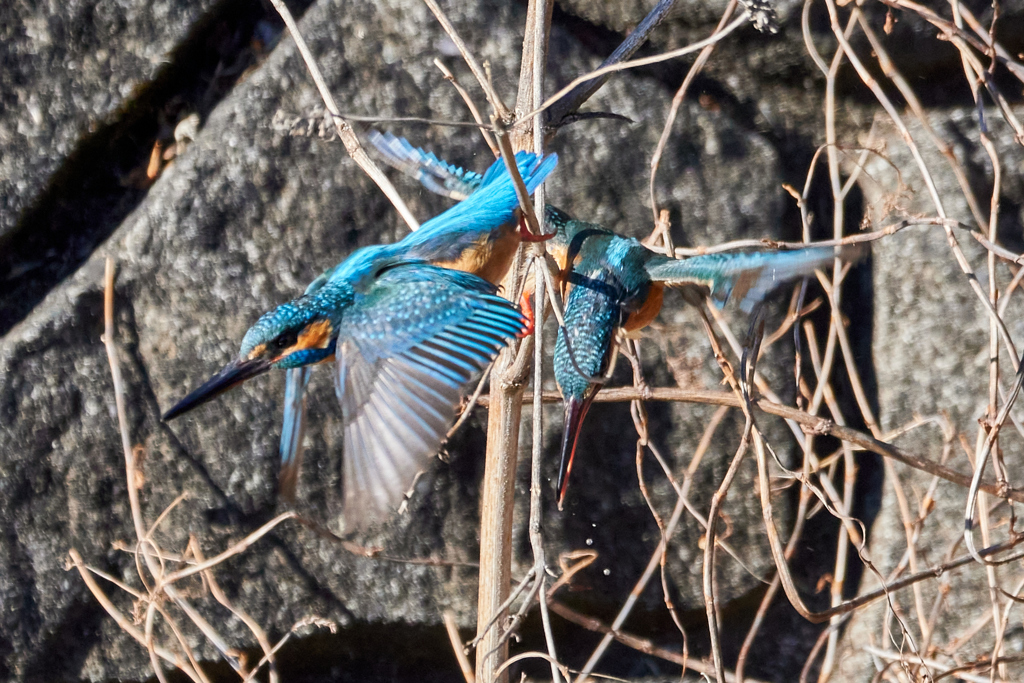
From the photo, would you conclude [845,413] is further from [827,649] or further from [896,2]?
[896,2]

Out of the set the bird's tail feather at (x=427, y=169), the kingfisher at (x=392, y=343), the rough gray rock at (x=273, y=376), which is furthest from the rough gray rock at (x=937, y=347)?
the kingfisher at (x=392, y=343)

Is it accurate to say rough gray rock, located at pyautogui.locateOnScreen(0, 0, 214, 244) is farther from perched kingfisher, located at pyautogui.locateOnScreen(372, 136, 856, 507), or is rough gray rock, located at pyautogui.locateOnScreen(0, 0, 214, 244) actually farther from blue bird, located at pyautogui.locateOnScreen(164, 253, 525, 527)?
blue bird, located at pyautogui.locateOnScreen(164, 253, 525, 527)

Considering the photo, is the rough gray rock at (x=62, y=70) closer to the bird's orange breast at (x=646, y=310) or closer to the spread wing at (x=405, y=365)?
the spread wing at (x=405, y=365)

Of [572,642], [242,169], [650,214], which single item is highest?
[242,169]

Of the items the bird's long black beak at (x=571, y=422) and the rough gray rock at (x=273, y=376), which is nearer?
the bird's long black beak at (x=571, y=422)

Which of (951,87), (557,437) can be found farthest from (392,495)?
(951,87)

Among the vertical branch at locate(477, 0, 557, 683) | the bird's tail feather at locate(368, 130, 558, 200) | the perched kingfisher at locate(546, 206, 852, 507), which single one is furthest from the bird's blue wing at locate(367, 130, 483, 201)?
the vertical branch at locate(477, 0, 557, 683)
